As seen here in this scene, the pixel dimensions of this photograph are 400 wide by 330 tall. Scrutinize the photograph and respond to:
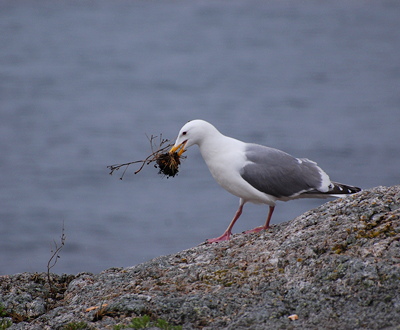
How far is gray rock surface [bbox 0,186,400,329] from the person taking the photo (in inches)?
217

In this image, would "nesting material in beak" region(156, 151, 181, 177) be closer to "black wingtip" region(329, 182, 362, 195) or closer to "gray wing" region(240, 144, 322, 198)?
"gray wing" region(240, 144, 322, 198)

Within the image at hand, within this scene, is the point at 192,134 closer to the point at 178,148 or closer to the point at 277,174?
the point at 178,148

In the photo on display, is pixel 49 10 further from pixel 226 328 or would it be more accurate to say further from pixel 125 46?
pixel 226 328

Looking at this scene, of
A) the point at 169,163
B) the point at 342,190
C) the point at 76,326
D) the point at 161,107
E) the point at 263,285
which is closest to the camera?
the point at 76,326

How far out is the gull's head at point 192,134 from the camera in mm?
8703

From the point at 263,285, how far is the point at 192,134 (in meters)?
3.13

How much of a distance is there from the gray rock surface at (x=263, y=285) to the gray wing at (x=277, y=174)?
127 centimetres

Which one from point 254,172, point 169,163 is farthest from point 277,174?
point 169,163

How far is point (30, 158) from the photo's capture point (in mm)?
31766

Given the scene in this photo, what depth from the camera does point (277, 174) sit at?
28.3 feet

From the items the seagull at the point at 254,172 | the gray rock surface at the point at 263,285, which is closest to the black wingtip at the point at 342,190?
the seagull at the point at 254,172

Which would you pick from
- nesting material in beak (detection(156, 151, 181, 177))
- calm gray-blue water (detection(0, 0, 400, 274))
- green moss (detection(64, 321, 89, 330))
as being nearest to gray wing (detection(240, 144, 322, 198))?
nesting material in beak (detection(156, 151, 181, 177))

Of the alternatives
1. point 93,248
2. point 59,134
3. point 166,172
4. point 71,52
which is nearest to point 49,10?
point 71,52

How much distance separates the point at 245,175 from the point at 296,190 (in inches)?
26.1
